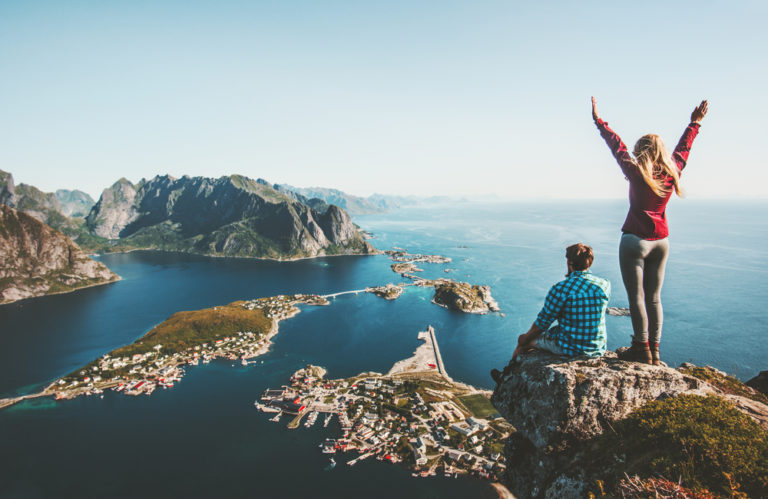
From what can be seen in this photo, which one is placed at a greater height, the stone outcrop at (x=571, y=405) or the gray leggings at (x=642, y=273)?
the gray leggings at (x=642, y=273)

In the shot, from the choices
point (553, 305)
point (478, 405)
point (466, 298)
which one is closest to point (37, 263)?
point (466, 298)

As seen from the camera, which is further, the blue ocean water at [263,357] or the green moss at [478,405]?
the green moss at [478,405]

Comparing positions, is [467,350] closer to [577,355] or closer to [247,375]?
[247,375]

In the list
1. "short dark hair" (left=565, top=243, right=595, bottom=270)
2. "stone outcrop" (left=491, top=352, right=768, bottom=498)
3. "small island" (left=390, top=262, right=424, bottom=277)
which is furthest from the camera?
"small island" (left=390, top=262, right=424, bottom=277)

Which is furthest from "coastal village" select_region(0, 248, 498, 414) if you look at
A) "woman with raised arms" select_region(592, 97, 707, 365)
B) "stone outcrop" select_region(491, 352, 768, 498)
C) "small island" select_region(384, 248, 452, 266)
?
"woman with raised arms" select_region(592, 97, 707, 365)

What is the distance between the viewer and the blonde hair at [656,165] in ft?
17.4

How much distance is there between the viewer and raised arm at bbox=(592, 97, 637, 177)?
17.9 feet

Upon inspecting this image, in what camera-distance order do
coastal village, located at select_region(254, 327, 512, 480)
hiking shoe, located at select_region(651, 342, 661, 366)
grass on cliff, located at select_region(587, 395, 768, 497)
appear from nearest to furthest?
grass on cliff, located at select_region(587, 395, 768, 497)
hiking shoe, located at select_region(651, 342, 661, 366)
coastal village, located at select_region(254, 327, 512, 480)

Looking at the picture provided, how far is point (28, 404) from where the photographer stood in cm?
5606

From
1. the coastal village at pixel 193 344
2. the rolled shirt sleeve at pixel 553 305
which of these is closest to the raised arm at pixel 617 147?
the rolled shirt sleeve at pixel 553 305

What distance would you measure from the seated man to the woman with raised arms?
19.5 inches

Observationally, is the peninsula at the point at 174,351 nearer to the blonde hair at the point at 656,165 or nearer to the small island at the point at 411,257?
the blonde hair at the point at 656,165

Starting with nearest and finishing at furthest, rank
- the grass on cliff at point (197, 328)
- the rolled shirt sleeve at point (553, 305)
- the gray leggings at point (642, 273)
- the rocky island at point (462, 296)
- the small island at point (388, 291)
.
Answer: the gray leggings at point (642, 273) → the rolled shirt sleeve at point (553, 305) → the grass on cliff at point (197, 328) → the rocky island at point (462, 296) → the small island at point (388, 291)

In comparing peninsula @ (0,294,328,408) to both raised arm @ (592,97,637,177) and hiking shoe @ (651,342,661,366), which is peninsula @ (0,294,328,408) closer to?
hiking shoe @ (651,342,661,366)
